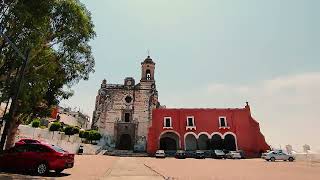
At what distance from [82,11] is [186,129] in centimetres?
2965

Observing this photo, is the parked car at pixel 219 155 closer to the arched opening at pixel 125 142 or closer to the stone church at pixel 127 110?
the stone church at pixel 127 110

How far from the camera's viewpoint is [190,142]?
41.2m

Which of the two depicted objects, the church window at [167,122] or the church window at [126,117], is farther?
the church window at [126,117]

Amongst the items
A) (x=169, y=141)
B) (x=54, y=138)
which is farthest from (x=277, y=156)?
(x=54, y=138)

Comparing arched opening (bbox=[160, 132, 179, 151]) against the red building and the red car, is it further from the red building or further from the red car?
the red car

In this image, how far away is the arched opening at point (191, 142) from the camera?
4076 centimetres

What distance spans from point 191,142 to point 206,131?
292cm

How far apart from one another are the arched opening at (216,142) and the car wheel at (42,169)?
3142 cm

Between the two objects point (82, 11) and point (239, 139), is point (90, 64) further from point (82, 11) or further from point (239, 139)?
point (239, 139)

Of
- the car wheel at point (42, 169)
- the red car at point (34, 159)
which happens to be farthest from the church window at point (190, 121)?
the car wheel at point (42, 169)

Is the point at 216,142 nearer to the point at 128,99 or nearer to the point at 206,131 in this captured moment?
the point at 206,131

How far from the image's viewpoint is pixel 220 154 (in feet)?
115

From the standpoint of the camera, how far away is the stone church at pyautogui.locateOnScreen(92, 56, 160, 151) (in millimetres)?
44812

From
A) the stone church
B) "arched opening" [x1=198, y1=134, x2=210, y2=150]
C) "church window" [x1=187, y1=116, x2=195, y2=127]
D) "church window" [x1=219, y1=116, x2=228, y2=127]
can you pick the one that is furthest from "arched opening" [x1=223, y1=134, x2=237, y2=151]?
the stone church
